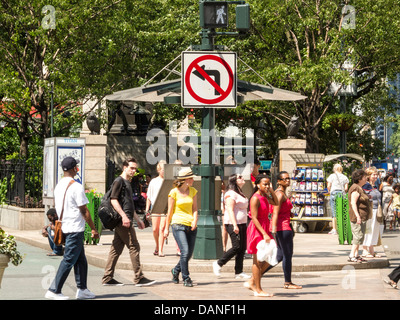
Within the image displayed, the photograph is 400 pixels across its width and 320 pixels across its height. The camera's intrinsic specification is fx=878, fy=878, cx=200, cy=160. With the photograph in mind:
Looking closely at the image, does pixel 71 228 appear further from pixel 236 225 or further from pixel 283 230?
pixel 236 225

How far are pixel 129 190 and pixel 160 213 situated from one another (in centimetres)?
382

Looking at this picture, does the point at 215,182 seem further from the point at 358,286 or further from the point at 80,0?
the point at 80,0

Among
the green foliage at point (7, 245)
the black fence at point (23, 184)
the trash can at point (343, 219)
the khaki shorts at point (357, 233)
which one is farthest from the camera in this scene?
the black fence at point (23, 184)

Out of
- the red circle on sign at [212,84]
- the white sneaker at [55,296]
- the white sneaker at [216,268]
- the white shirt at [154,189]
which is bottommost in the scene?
the white sneaker at [55,296]

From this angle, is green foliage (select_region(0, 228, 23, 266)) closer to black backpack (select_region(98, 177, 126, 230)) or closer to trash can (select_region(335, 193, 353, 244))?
black backpack (select_region(98, 177, 126, 230))

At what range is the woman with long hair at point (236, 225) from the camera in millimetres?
13438

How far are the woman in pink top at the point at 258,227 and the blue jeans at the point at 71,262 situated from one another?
6.96 ft

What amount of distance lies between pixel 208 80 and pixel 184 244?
3449 millimetres

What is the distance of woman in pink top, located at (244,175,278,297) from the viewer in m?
11.1

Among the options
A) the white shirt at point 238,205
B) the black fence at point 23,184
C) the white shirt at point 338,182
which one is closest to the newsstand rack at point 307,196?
the white shirt at point 338,182

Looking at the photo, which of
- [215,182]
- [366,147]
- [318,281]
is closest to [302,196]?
[215,182]

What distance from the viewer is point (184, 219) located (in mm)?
12648


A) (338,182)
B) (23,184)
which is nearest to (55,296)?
(23,184)

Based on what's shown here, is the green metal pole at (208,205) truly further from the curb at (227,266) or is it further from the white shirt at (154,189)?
the white shirt at (154,189)
